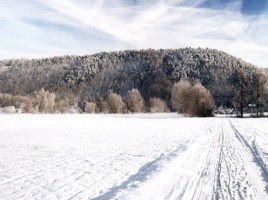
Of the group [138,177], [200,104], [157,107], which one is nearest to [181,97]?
[200,104]

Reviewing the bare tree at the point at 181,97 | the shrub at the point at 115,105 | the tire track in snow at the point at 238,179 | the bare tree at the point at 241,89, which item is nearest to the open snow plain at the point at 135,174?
the tire track in snow at the point at 238,179

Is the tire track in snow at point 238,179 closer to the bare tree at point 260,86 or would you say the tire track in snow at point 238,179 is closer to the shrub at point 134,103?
the bare tree at point 260,86

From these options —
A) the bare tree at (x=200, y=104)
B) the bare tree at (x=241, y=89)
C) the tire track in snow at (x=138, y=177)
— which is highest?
the bare tree at (x=241, y=89)

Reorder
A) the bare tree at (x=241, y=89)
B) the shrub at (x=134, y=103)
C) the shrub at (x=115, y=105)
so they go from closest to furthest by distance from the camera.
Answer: the bare tree at (x=241, y=89) → the shrub at (x=115, y=105) → the shrub at (x=134, y=103)

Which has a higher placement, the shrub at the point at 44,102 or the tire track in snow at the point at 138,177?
the shrub at the point at 44,102

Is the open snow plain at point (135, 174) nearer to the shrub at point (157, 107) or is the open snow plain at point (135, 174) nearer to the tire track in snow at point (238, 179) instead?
the tire track in snow at point (238, 179)

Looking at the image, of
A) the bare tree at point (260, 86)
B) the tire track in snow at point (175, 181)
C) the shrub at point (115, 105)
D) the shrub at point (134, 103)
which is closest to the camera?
the tire track in snow at point (175, 181)

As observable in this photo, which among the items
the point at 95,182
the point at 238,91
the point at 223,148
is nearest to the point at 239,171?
the point at 95,182

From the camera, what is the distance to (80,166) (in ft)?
39.2

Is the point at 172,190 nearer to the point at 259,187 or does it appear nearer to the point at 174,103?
the point at 259,187

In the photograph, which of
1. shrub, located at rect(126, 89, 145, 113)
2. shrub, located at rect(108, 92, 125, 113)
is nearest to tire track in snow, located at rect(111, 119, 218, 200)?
shrub, located at rect(108, 92, 125, 113)

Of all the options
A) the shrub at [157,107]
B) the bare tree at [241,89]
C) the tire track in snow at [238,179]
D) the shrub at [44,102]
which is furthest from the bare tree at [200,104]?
the tire track in snow at [238,179]

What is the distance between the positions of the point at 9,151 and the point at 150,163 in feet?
23.5

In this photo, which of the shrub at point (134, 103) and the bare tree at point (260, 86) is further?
the shrub at point (134, 103)
